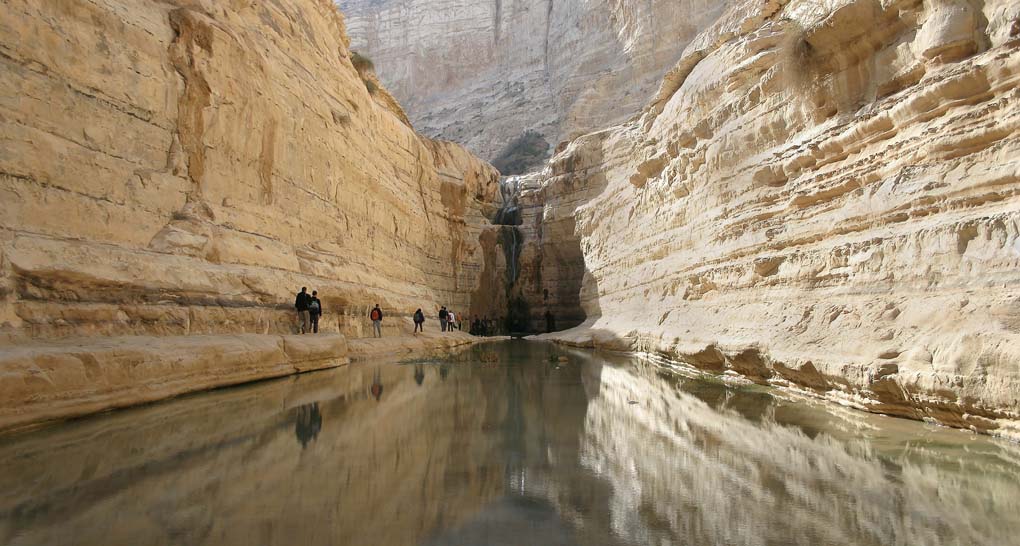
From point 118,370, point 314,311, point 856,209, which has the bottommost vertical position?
point 118,370

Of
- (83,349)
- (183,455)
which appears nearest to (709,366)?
(183,455)

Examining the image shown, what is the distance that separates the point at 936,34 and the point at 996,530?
5.48 meters

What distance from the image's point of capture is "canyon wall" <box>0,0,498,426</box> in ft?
17.5

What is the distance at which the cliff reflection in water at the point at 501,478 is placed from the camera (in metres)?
2.43

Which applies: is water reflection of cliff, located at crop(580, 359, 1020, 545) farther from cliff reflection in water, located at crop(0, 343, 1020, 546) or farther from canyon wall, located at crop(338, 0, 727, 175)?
canyon wall, located at crop(338, 0, 727, 175)

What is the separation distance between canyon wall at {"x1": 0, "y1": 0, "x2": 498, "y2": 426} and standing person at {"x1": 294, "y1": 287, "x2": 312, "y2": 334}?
21 centimetres

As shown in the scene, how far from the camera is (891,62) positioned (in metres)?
6.44

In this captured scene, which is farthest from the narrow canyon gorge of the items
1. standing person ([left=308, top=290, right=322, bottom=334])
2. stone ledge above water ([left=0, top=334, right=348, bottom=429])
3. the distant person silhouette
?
the distant person silhouette

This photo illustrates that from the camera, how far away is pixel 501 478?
10.8 ft

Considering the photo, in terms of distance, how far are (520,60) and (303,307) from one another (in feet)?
153

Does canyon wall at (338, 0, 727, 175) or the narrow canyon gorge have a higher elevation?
canyon wall at (338, 0, 727, 175)

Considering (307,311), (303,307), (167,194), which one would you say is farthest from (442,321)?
(167,194)

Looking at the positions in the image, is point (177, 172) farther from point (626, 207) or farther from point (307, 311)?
point (626, 207)

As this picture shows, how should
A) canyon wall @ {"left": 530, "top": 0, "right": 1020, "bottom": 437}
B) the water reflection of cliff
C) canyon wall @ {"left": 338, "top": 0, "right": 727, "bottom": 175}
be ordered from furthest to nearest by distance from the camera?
canyon wall @ {"left": 338, "top": 0, "right": 727, "bottom": 175}
canyon wall @ {"left": 530, "top": 0, "right": 1020, "bottom": 437}
the water reflection of cliff
